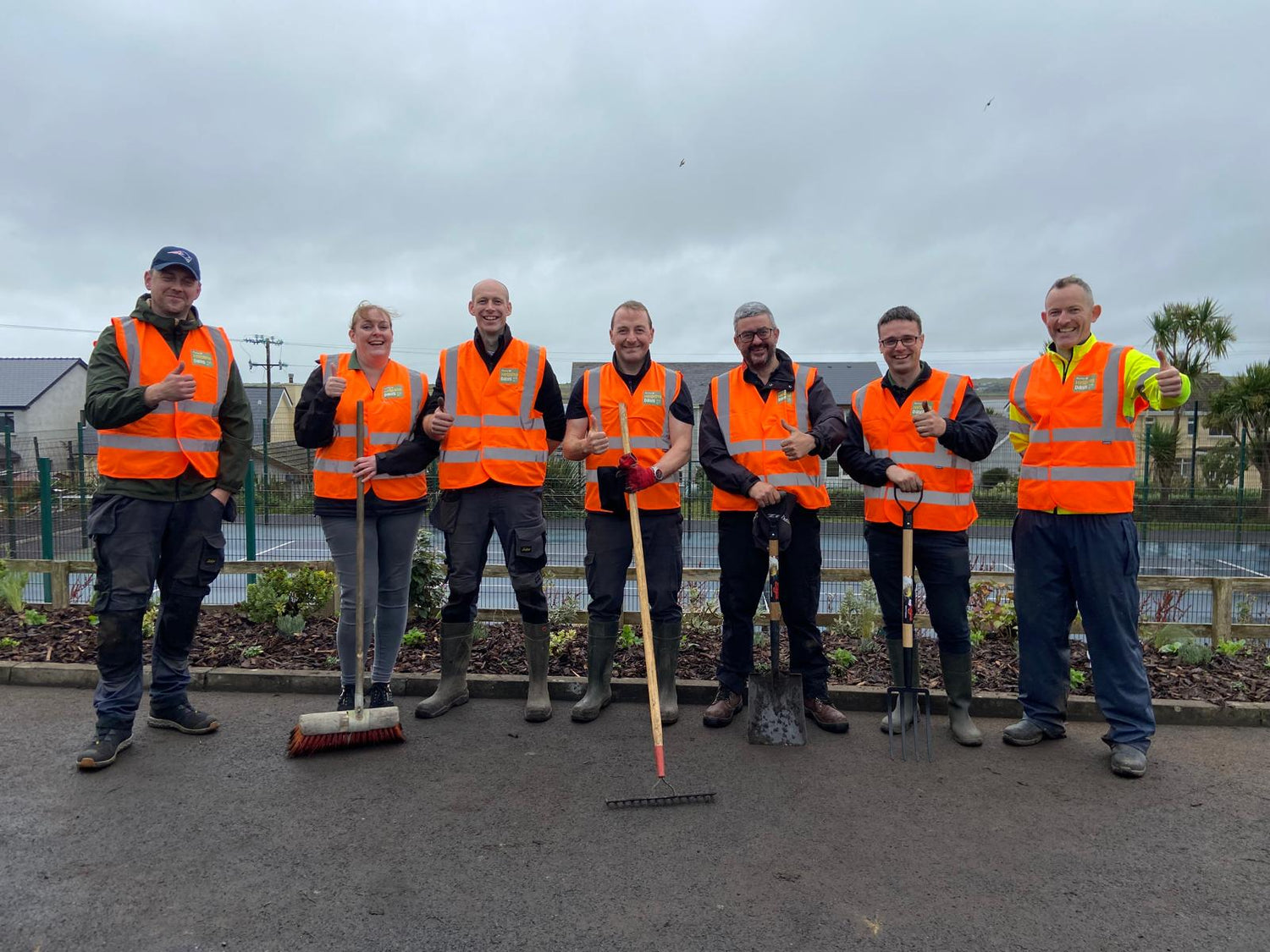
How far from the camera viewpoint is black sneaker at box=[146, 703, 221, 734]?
420 cm

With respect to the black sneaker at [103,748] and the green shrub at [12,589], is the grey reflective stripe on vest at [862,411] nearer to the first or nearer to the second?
the black sneaker at [103,748]

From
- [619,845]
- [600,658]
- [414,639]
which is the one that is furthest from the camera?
[414,639]

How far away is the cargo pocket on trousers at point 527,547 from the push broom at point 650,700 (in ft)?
1.70

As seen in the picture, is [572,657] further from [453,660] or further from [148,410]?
[148,410]

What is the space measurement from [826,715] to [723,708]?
0.56 m

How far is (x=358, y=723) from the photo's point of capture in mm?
3943

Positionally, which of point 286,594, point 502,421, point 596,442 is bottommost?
point 286,594

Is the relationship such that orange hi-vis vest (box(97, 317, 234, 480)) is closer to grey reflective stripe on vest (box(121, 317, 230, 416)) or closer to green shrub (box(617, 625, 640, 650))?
grey reflective stripe on vest (box(121, 317, 230, 416))

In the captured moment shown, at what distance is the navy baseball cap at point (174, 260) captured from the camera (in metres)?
3.94

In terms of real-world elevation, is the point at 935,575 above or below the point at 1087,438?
below

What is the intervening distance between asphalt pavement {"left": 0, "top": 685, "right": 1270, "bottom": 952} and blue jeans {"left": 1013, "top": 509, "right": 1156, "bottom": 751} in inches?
10.2

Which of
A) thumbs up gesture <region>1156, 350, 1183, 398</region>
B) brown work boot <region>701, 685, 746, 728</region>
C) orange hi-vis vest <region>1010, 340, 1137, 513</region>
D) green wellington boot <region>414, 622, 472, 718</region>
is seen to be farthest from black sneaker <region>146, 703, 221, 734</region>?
thumbs up gesture <region>1156, 350, 1183, 398</region>

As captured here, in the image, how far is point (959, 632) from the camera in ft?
14.0

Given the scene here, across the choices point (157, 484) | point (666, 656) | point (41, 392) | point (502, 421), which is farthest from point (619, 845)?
point (41, 392)
